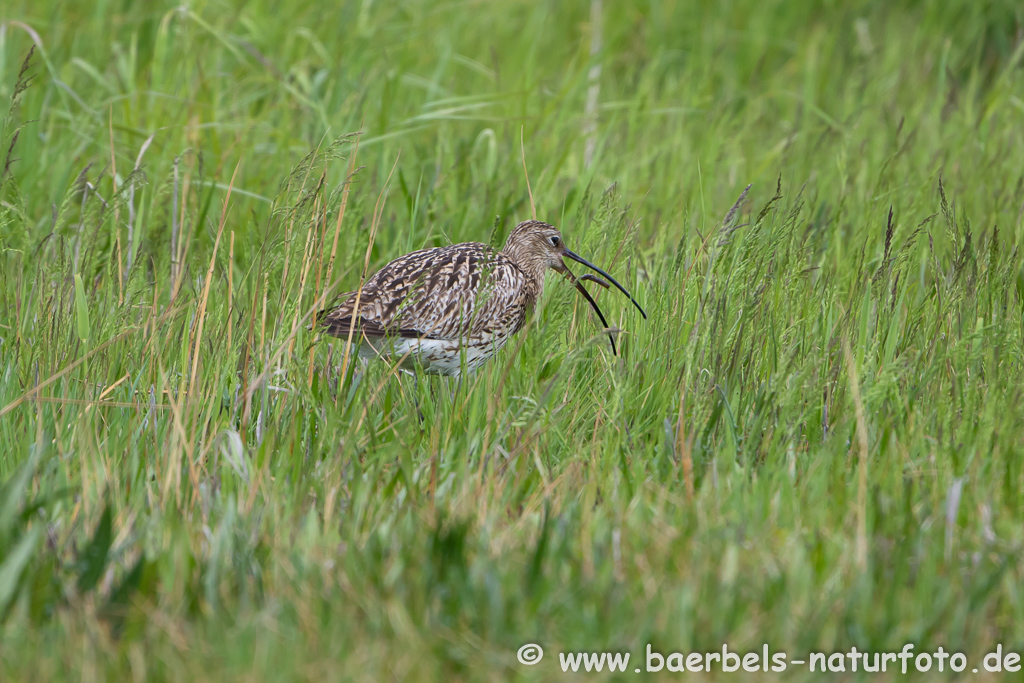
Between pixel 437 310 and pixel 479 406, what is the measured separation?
77 centimetres

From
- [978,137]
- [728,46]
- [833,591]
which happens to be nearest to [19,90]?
[833,591]

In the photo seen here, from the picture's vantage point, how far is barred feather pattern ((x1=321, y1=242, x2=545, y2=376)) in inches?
163

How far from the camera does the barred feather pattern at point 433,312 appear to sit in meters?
4.13

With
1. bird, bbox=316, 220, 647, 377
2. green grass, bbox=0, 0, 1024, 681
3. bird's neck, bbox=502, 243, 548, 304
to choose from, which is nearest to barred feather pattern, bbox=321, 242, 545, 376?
bird, bbox=316, 220, 647, 377

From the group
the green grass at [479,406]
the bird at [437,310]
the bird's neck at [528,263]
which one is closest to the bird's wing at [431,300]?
the bird at [437,310]

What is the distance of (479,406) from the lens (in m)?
3.63

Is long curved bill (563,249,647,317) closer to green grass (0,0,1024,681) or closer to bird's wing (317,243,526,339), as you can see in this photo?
green grass (0,0,1024,681)

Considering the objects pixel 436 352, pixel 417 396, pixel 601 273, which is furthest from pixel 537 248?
pixel 417 396

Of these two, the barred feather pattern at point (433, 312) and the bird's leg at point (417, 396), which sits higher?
the barred feather pattern at point (433, 312)

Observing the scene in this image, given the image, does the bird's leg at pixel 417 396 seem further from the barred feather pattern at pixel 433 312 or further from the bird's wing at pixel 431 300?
the bird's wing at pixel 431 300

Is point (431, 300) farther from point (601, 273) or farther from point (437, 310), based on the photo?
point (601, 273)

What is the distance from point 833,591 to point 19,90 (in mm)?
3032

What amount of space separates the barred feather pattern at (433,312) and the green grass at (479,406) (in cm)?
14

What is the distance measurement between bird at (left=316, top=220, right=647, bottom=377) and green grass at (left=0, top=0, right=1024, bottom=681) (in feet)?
0.45
